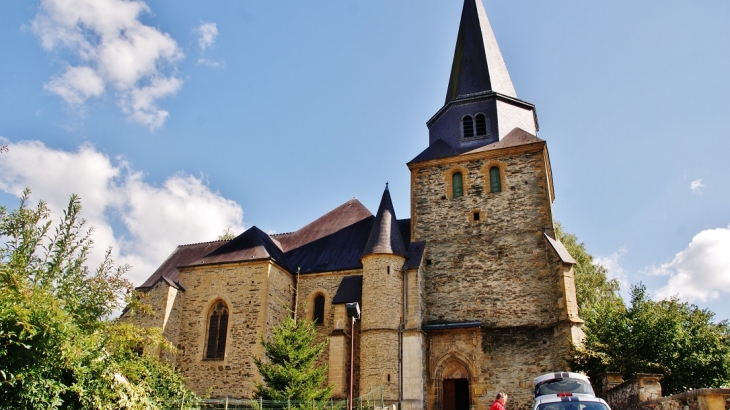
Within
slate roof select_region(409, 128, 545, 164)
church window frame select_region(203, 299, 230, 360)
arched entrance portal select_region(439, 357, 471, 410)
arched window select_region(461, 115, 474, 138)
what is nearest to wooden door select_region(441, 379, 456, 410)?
arched entrance portal select_region(439, 357, 471, 410)

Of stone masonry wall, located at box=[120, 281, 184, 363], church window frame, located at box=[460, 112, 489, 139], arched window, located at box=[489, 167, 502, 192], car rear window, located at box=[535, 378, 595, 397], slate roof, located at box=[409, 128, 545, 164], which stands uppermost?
church window frame, located at box=[460, 112, 489, 139]

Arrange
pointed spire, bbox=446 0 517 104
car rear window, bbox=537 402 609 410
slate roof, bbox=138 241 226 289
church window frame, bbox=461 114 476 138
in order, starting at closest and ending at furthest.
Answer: car rear window, bbox=537 402 609 410 → church window frame, bbox=461 114 476 138 → pointed spire, bbox=446 0 517 104 → slate roof, bbox=138 241 226 289

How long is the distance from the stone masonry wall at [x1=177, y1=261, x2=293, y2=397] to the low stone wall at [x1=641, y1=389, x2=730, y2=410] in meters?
13.9

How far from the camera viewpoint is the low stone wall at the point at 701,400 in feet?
24.7

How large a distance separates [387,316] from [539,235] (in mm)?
6054

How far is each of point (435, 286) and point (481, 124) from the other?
7.02 meters

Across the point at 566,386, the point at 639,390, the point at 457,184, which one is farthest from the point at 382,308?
the point at 639,390

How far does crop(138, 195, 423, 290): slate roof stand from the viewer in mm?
21406

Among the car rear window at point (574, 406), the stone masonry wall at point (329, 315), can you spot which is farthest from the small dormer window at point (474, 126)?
the car rear window at point (574, 406)

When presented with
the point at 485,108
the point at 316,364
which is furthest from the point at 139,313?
the point at 485,108

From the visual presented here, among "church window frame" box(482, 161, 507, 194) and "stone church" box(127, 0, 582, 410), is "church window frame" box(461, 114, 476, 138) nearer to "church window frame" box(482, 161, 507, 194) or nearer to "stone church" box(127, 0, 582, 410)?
"stone church" box(127, 0, 582, 410)

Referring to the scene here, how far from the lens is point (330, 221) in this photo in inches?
997

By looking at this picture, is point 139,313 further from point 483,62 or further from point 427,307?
point 483,62

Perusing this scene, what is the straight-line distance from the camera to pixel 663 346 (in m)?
14.3
